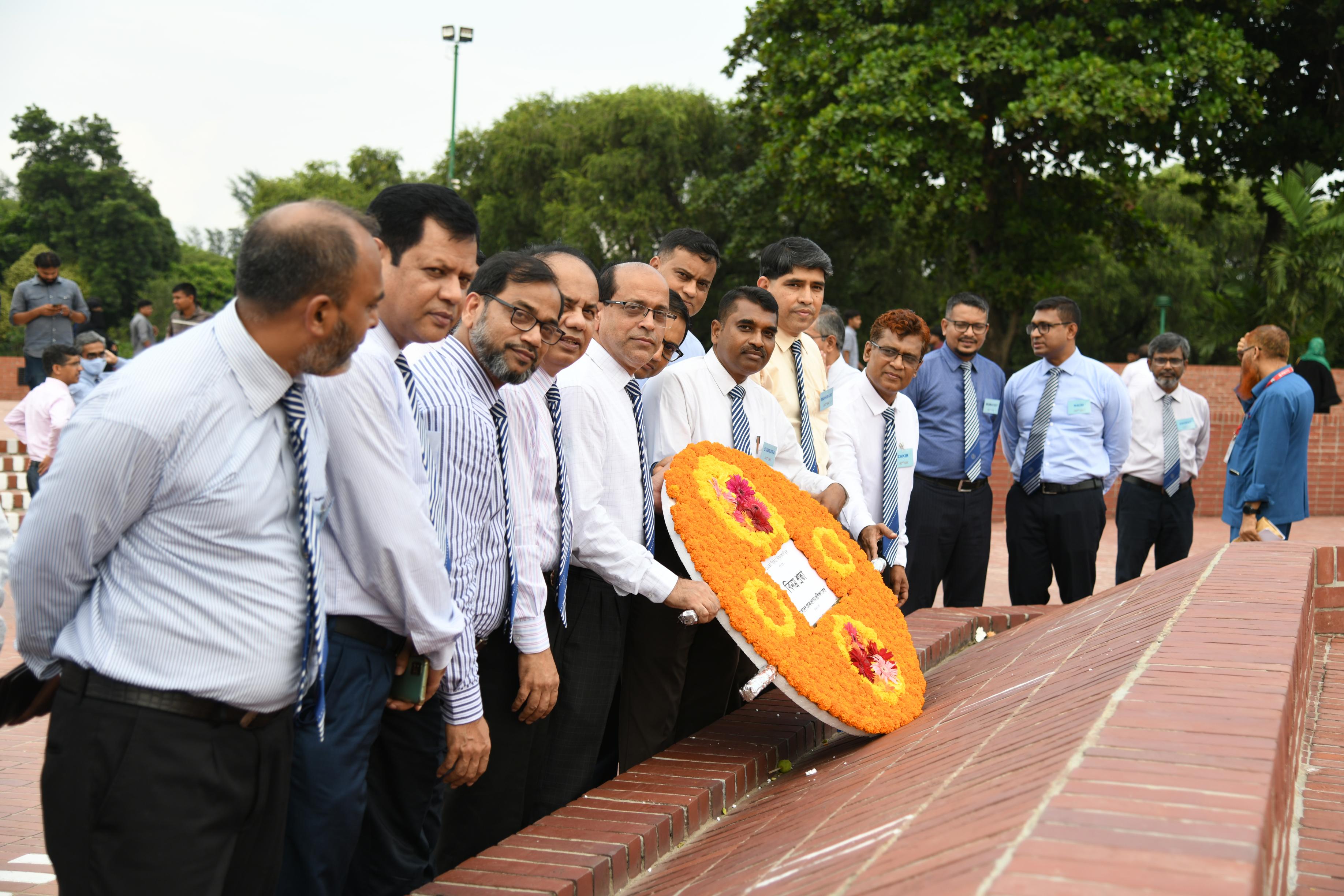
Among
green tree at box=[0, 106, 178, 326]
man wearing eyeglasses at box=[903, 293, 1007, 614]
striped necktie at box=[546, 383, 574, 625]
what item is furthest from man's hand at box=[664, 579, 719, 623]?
green tree at box=[0, 106, 178, 326]

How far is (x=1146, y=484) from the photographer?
8.25m

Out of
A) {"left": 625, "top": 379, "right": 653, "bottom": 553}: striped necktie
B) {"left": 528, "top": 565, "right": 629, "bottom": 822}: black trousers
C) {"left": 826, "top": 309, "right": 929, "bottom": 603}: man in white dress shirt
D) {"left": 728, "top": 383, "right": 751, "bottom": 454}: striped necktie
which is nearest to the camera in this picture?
{"left": 528, "top": 565, "right": 629, "bottom": 822}: black trousers

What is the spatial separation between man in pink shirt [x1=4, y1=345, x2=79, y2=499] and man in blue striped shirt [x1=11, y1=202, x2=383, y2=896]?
26.2 ft

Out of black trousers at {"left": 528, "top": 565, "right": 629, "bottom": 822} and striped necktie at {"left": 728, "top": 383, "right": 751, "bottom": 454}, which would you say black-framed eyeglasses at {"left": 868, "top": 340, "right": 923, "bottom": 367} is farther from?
black trousers at {"left": 528, "top": 565, "right": 629, "bottom": 822}

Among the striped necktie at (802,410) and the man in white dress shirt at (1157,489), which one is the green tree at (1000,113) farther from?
the striped necktie at (802,410)

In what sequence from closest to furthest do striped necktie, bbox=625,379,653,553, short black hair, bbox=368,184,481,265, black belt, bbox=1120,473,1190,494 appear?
short black hair, bbox=368,184,481,265 → striped necktie, bbox=625,379,653,553 → black belt, bbox=1120,473,1190,494

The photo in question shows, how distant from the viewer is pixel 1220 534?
44.9ft

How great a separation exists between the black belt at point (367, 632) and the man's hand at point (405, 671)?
0.01 m

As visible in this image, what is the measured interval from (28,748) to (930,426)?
16.8 feet

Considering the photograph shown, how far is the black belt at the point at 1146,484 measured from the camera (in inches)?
324

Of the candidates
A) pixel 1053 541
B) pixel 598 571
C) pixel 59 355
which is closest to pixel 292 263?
pixel 598 571

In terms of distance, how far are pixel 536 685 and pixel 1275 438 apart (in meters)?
5.52

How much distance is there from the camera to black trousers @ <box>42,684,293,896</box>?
1.94 m

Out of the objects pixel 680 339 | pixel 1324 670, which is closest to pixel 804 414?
pixel 680 339
